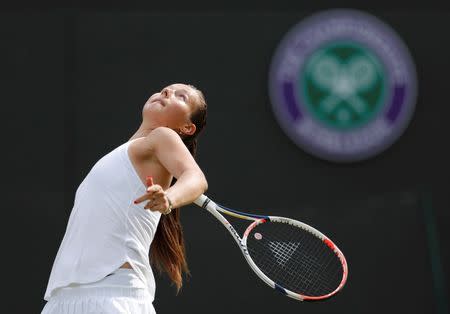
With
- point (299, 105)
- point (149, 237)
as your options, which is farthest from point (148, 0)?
point (149, 237)

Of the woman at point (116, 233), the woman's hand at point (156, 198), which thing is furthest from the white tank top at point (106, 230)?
the woman's hand at point (156, 198)

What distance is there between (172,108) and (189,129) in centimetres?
13

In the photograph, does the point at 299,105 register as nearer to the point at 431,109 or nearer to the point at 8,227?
the point at 431,109

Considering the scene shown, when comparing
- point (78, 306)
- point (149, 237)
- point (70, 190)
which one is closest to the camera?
point (78, 306)

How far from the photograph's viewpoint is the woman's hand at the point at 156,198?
214 cm

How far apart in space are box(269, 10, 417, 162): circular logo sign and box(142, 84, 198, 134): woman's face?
9.44 feet

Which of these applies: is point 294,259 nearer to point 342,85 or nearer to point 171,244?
point 171,244

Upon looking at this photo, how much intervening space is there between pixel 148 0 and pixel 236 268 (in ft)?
5.69

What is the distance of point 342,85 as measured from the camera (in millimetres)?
5910

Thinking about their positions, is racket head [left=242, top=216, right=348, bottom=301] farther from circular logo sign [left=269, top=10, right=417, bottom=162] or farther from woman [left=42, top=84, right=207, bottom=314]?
woman [left=42, top=84, right=207, bottom=314]

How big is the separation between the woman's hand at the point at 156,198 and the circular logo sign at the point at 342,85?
12.2 feet

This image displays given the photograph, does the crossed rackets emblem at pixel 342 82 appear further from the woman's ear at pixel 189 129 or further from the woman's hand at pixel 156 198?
the woman's hand at pixel 156 198

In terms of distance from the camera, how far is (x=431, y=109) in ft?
19.7

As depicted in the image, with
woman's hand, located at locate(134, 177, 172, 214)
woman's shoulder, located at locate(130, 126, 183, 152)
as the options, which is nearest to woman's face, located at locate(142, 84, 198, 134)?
woman's shoulder, located at locate(130, 126, 183, 152)
